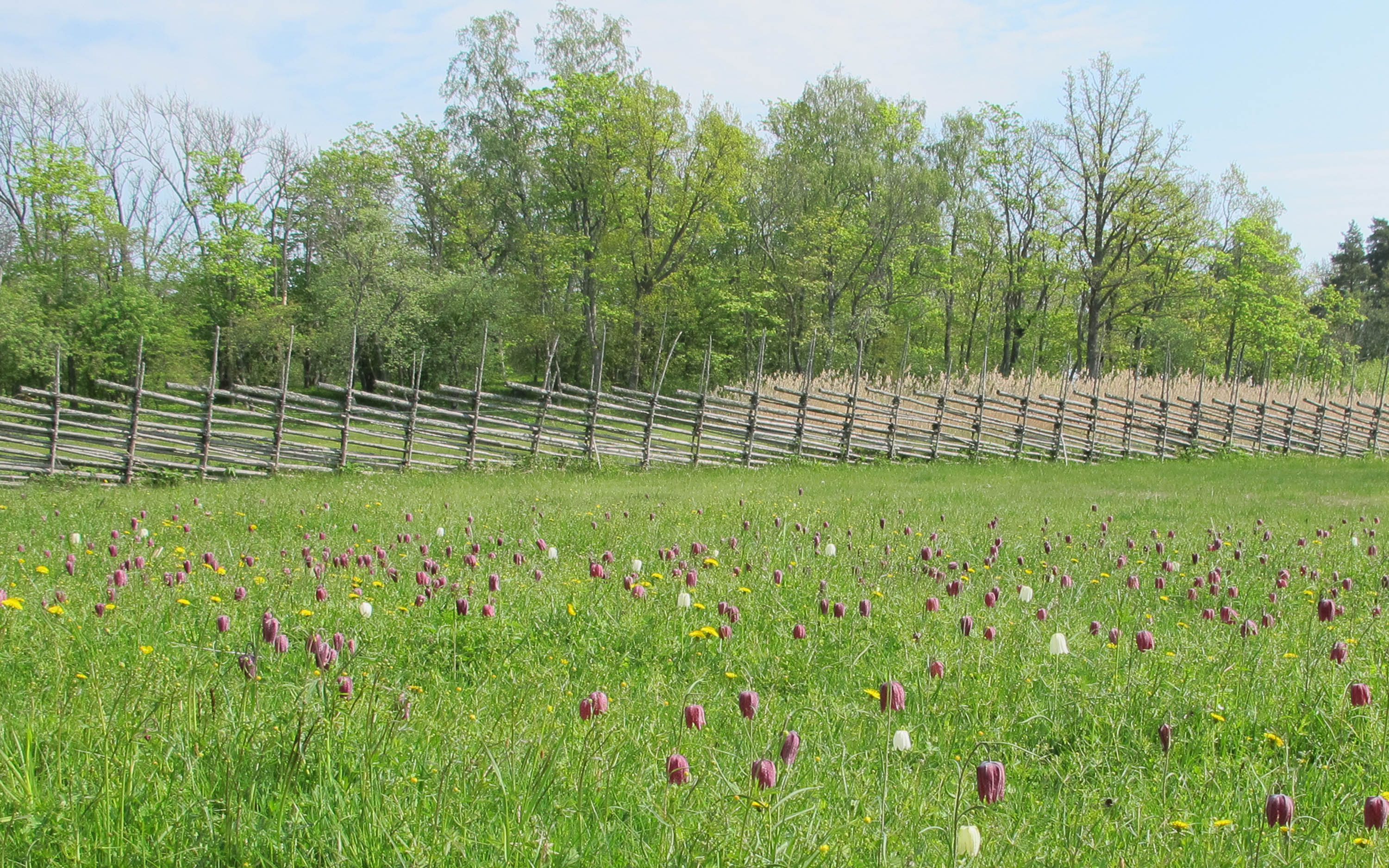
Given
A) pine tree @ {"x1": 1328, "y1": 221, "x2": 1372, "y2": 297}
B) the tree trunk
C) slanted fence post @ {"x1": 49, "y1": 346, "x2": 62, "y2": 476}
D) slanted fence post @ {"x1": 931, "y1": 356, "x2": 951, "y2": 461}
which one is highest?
pine tree @ {"x1": 1328, "y1": 221, "x2": 1372, "y2": 297}

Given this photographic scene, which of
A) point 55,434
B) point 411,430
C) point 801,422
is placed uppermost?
point 801,422

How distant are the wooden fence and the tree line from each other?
7710 mm

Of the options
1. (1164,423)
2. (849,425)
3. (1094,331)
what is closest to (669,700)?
(849,425)

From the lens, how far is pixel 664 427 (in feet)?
52.5

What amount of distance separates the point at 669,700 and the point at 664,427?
13.3m

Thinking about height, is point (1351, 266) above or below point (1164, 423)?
above

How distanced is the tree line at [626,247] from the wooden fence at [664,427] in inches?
304

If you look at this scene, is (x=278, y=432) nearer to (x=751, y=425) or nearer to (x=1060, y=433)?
(x=751, y=425)

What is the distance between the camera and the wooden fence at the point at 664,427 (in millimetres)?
12812

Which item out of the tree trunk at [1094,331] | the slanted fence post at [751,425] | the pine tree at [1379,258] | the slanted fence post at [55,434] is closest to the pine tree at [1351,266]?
the pine tree at [1379,258]

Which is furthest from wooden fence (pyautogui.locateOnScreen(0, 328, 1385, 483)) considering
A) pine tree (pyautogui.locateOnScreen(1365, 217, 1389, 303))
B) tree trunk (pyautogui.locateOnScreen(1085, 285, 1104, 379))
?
pine tree (pyautogui.locateOnScreen(1365, 217, 1389, 303))

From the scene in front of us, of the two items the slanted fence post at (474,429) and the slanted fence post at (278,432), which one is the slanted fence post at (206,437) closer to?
the slanted fence post at (278,432)

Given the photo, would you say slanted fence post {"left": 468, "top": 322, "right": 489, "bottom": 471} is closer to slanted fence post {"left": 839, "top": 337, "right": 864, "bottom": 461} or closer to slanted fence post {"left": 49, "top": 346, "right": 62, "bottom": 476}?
slanted fence post {"left": 49, "top": 346, "right": 62, "bottom": 476}

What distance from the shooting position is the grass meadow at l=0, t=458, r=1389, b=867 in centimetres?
168
